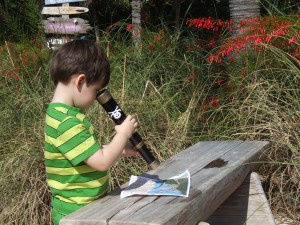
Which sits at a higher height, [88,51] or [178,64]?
[88,51]

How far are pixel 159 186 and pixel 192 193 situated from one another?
19 centimetres

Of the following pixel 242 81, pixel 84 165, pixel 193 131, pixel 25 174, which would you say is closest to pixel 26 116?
pixel 25 174

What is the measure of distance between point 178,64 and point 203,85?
40 cm

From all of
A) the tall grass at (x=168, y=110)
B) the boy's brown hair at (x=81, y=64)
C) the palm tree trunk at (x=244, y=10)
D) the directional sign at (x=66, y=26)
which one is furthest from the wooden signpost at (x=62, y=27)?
the boy's brown hair at (x=81, y=64)

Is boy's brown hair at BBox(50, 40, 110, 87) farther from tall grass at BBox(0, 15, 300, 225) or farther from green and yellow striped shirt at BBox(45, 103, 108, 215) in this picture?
tall grass at BBox(0, 15, 300, 225)

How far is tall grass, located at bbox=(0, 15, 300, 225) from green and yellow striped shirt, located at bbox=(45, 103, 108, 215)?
1.29m

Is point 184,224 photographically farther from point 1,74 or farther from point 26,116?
point 1,74

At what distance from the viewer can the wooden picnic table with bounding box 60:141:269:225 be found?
2.45 m

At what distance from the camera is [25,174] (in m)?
4.20

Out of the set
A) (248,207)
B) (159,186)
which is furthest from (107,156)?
(248,207)

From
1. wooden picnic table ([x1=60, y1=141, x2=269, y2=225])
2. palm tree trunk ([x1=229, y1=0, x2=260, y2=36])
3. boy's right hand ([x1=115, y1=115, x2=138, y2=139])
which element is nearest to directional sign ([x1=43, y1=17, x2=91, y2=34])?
palm tree trunk ([x1=229, y1=0, x2=260, y2=36])

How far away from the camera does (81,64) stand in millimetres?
2777

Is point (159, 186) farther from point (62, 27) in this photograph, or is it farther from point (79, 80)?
point (62, 27)

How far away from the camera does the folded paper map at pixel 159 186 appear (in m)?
2.78
